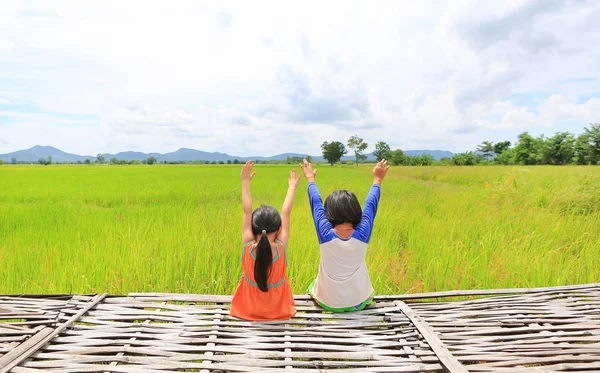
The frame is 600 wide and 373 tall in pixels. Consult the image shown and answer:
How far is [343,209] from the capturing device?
2305 millimetres

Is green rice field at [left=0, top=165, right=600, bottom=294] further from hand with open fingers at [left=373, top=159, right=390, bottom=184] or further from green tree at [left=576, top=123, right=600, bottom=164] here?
green tree at [left=576, top=123, right=600, bottom=164]

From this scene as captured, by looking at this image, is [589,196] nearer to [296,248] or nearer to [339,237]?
[296,248]

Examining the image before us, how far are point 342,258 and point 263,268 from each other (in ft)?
1.92

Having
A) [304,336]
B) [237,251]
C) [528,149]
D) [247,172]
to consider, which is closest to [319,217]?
[247,172]

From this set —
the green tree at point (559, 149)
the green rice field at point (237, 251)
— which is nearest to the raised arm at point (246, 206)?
the green rice field at point (237, 251)

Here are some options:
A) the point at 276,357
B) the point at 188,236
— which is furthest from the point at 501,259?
the point at 188,236

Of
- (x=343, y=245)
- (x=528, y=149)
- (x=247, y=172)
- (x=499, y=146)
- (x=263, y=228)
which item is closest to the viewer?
(x=263, y=228)

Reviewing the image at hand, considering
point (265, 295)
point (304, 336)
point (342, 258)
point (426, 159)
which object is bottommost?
point (304, 336)

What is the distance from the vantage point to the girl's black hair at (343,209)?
7.56ft

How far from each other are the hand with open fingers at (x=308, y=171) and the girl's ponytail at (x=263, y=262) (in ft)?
2.36

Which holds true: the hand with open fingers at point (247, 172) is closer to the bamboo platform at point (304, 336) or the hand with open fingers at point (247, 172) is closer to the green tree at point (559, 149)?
the bamboo platform at point (304, 336)

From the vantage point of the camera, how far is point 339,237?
7.63 ft

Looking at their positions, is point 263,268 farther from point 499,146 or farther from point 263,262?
point 499,146

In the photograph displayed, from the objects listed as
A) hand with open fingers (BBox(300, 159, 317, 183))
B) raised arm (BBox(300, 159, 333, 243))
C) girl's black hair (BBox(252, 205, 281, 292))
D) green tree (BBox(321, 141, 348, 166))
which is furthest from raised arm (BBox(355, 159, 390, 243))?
green tree (BBox(321, 141, 348, 166))
